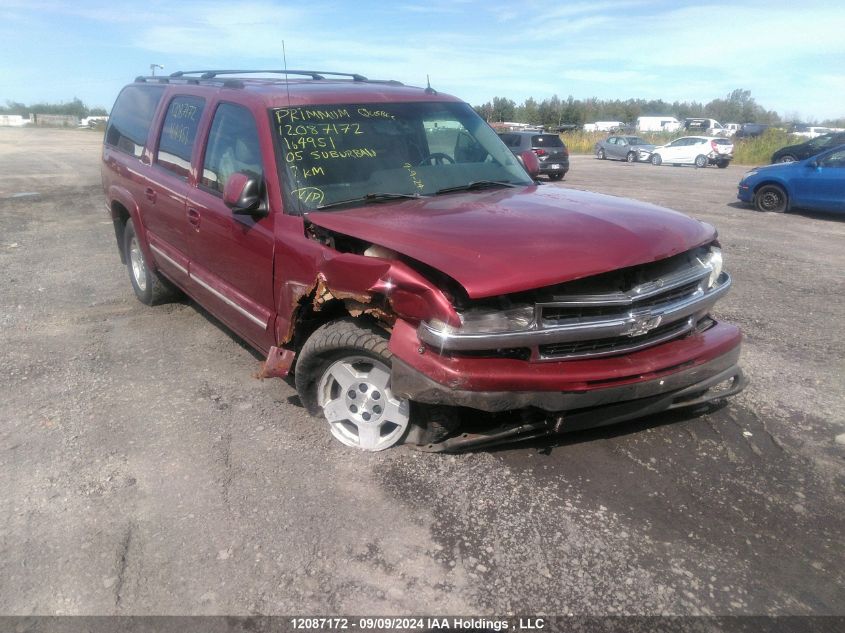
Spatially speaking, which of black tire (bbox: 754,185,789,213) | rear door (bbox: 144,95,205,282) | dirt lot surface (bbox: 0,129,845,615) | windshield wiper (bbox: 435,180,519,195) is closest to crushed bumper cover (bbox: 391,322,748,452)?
dirt lot surface (bbox: 0,129,845,615)

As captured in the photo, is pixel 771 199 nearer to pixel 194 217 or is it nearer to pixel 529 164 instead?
pixel 529 164

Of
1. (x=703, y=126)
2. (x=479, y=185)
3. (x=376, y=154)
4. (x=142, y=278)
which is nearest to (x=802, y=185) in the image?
(x=479, y=185)

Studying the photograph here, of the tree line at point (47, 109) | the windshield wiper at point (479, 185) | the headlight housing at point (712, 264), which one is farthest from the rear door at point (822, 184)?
the tree line at point (47, 109)

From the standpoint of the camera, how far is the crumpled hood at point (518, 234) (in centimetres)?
279

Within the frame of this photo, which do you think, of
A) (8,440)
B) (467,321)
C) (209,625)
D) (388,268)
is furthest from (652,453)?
(8,440)

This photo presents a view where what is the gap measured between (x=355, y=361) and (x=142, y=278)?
144 inches

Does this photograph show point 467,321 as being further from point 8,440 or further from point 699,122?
point 699,122

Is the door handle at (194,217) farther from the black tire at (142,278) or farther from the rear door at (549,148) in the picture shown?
the rear door at (549,148)

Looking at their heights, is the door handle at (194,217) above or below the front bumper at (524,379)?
above

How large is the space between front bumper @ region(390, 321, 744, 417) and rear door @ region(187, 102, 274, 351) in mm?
1214

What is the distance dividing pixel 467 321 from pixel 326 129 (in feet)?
5.71

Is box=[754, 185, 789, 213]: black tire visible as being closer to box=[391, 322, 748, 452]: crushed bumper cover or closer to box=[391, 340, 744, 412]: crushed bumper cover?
box=[391, 322, 748, 452]: crushed bumper cover

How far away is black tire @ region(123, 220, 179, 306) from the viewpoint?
5863 mm

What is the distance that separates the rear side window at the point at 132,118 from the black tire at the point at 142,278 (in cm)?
72
